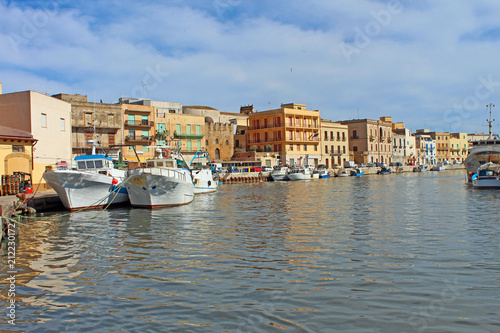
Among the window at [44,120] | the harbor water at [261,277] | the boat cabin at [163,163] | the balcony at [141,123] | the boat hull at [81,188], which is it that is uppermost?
the balcony at [141,123]

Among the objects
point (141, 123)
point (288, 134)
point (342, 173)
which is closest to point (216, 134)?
point (288, 134)

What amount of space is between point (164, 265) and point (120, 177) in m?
16.1

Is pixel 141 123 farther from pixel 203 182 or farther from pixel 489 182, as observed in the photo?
pixel 489 182

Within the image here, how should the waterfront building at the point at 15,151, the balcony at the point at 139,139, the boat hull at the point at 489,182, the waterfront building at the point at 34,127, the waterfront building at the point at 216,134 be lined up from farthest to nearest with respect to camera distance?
the waterfront building at the point at 216,134 → the balcony at the point at 139,139 → the boat hull at the point at 489,182 → the waterfront building at the point at 34,127 → the waterfront building at the point at 15,151

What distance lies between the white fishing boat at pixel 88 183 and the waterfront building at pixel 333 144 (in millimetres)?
58155

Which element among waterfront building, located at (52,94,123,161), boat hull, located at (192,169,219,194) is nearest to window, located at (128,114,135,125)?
waterfront building, located at (52,94,123,161)

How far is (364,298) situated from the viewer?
8164 millimetres

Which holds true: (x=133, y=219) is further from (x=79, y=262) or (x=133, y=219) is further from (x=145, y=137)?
(x=145, y=137)

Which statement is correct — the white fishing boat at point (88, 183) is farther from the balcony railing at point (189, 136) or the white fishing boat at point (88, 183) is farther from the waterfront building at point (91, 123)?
the balcony railing at point (189, 136)

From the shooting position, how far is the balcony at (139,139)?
54.2m

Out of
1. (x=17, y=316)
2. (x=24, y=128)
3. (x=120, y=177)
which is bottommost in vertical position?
(x=17, y=316)

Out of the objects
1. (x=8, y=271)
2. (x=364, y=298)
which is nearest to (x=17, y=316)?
(x=8, y=271)

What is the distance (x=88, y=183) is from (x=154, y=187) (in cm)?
352

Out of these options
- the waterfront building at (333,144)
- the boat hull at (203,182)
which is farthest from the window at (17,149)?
the waterfront building at (333,144)
